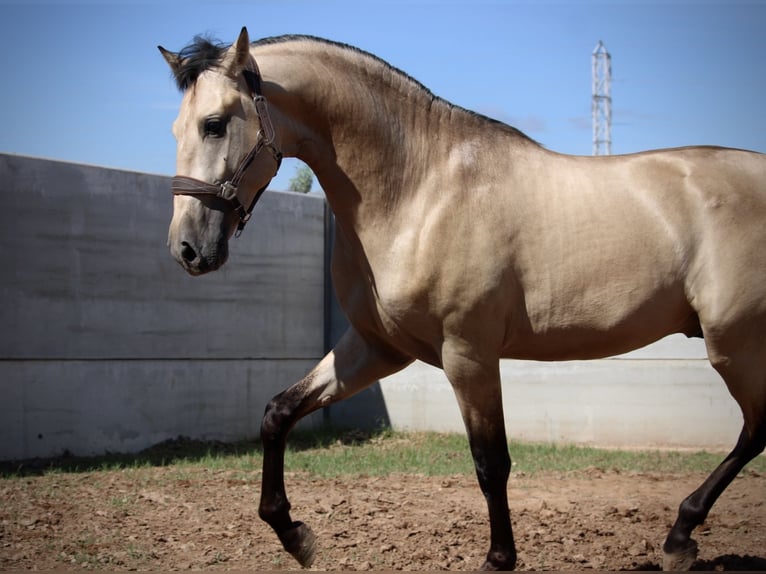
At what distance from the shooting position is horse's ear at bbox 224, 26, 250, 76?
3.72 metres

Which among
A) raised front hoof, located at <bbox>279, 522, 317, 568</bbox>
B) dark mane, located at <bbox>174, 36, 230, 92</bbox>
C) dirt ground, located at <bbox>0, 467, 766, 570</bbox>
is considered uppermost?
dark mane, located at <bbox>174, 36, 230, 92</bbox>

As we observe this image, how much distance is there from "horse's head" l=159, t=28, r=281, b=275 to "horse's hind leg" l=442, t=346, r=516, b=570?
1156 millimetres

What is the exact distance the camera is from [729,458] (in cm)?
456

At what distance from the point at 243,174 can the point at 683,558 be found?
9.71 feet

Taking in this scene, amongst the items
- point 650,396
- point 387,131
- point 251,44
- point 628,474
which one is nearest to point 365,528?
point 387,131

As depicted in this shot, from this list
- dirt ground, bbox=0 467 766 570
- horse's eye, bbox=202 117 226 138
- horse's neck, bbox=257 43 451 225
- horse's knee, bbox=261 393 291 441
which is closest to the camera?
horse's eye, bbox=202 117 226 138

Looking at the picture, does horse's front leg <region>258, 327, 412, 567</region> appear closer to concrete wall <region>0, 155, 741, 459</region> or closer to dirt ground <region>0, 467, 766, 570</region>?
dirt ground <region>0, 467, 766, 570</region>

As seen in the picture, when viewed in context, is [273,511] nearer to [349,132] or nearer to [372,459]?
[349,132]

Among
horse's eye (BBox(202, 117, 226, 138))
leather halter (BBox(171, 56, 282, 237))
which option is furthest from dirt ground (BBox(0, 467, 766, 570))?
horse's eye (BBox(202, 117, 226, 138))

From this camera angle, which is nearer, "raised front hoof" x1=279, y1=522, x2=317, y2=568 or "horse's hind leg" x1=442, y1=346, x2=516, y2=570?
"horse's hind leg" x1=442, y1=346, x2=516, y2=570

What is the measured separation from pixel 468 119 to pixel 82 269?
239 inches

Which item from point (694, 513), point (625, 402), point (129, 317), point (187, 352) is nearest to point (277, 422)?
point (694, 513)

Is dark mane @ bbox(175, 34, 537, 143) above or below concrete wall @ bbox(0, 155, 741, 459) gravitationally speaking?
above

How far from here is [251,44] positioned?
13.6 ft
